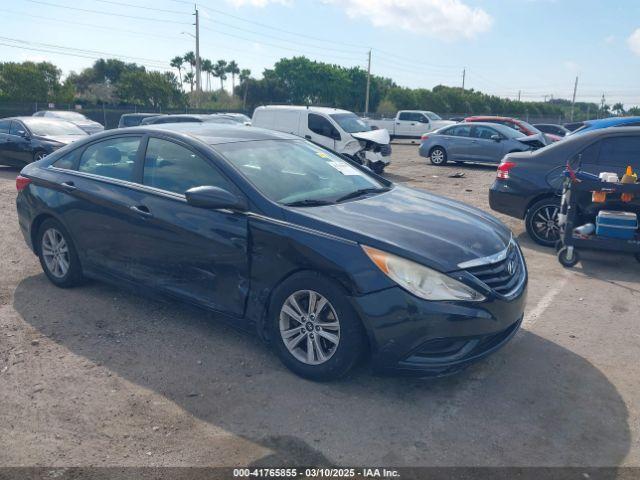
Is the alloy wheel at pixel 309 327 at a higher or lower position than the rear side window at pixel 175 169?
lower

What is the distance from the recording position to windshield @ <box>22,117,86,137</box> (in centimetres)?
1433

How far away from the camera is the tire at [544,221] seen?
7.63 metres

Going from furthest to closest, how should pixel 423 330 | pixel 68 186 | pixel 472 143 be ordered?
pixel 472 143, pixel 68 186, pixel 423 330

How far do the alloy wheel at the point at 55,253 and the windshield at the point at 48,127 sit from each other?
9.90m

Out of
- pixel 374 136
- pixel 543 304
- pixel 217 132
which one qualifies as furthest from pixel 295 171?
pixel 374 136

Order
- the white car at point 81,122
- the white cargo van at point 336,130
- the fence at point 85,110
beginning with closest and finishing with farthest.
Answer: the white cargo van at point 336,130 → the white car at point 81,122 → the fence at point 85,110

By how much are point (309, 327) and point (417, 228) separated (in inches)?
38.9

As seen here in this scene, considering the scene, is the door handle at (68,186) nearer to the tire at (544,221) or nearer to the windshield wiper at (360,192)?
the windshield wiper at (360,192)

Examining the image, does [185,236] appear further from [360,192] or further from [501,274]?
[501,274]

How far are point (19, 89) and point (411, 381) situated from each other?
51.9m

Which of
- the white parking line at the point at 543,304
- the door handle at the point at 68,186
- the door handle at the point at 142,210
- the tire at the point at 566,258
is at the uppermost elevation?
the door handle at the point at 68,186

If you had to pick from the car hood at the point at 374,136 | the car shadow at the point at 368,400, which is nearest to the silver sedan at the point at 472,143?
the car hood at the point at 374,136

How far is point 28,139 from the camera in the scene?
14.0 m

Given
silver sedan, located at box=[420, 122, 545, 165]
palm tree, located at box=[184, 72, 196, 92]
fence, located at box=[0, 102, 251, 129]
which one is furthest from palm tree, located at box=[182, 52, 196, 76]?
silver sedan, located at box=[420, 122, 545, 165]
